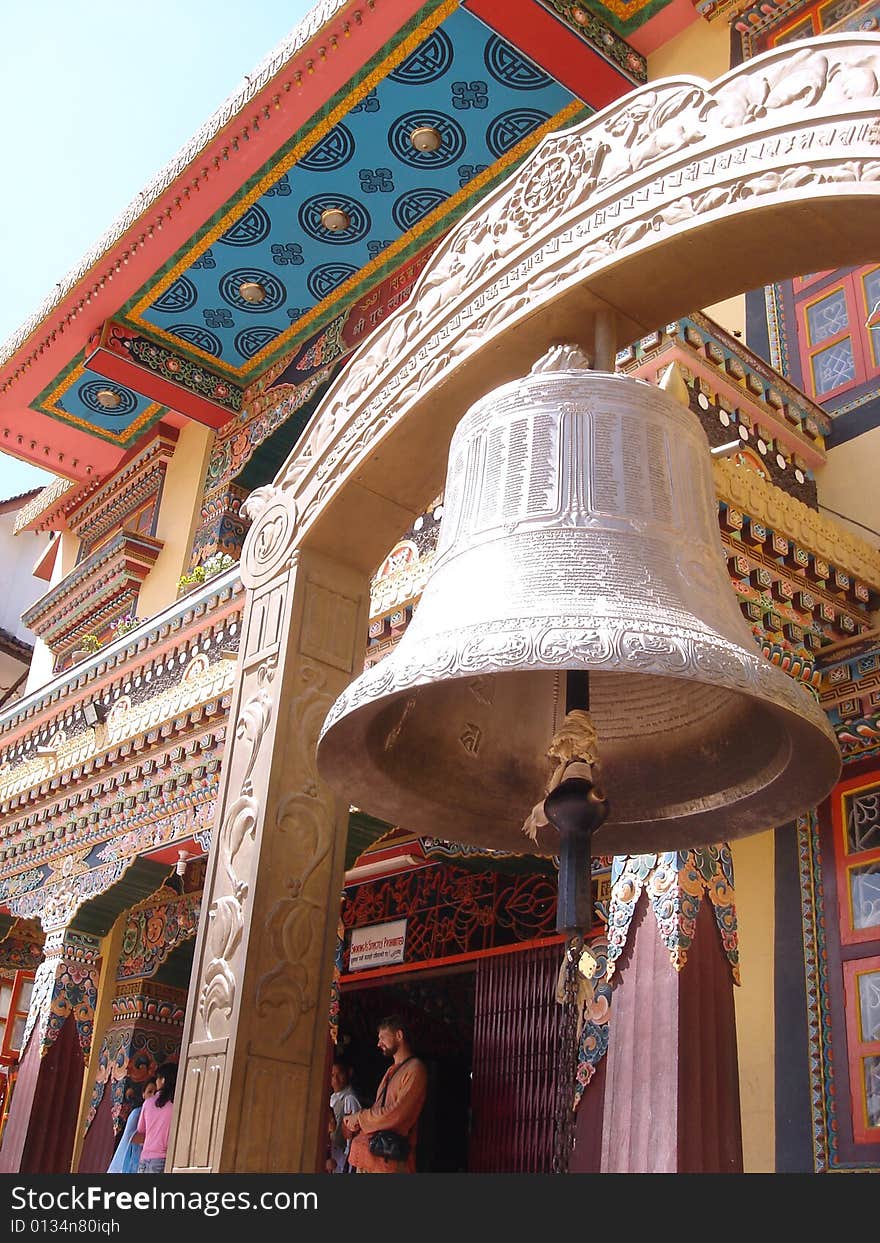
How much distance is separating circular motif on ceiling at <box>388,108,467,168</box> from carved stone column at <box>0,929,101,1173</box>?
14.4ft

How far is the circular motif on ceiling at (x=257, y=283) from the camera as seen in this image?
22.6ft

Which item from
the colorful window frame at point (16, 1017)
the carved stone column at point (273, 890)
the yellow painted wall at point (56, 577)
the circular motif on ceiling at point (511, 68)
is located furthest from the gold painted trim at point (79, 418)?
the carved stone column at point (273, 890)

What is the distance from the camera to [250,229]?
21.3ft

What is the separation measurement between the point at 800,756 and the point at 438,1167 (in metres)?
5.26

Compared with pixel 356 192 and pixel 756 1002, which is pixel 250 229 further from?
pixel 756 1002

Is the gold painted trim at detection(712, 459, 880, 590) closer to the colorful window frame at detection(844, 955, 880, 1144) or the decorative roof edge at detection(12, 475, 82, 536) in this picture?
the colorful window frame at detection(844, 955, 880, 1144)

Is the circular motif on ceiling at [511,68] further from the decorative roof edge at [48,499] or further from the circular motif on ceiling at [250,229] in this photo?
the decorative roof edge at [48,499]

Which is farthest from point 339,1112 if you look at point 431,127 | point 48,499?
point 48,499

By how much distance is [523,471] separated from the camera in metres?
1.90

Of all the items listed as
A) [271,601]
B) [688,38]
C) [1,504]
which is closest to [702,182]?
[271,601]

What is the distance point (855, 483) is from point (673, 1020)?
204 cm

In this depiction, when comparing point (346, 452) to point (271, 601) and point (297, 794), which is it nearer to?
point (271, 601)

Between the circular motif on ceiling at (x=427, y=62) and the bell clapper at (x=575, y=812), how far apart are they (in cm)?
455

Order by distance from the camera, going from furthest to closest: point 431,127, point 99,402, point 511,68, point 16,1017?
point 16,1017 → point 99,402 → point 431,127 → point 511,68
